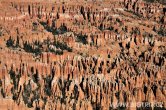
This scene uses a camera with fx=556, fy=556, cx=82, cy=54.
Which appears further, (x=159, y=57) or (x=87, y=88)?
(x=159, y=57)

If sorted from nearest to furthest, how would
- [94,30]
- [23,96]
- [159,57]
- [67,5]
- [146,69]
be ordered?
[23,96] < [146,69] < [159,57] < [94,30] < [67,5]

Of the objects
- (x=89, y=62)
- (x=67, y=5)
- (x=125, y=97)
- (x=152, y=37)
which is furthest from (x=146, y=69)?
(x=67, y=5)

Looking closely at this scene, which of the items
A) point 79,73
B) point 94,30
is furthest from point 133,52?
point 79,73

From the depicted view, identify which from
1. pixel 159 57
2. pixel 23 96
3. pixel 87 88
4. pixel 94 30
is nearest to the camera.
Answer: pixel 23 96

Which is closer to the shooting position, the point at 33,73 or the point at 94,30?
A: the point at 33,73

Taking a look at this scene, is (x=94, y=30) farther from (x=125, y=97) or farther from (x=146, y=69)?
(x=125, y=97)

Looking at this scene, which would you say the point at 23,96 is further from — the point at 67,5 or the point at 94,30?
the point at 67,5
